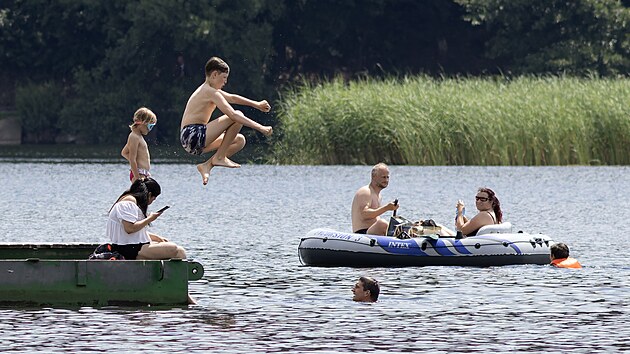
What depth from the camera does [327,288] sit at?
22.3m

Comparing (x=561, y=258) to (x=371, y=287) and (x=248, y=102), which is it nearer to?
(x=371, y=287)

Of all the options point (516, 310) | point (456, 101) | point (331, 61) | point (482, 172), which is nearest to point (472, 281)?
point (516, 310)

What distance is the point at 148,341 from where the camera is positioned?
56.9 feet

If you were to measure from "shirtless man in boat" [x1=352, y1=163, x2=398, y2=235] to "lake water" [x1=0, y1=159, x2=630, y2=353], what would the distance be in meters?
0.71

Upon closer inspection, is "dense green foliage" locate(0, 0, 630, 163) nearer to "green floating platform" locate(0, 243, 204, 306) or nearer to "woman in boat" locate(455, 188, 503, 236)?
"woman in boat" locate(455, 188, 503, 236)

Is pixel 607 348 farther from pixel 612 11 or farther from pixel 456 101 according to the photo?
pixel 612 11

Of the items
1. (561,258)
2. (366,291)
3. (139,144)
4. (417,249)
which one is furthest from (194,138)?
(561,258)

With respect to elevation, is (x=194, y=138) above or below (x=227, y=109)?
below

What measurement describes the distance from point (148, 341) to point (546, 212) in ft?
67.0

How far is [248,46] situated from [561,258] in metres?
49.3

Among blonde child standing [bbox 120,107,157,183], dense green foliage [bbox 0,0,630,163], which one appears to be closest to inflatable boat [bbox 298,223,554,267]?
blonde child standing [bbox 120,107,157,183]

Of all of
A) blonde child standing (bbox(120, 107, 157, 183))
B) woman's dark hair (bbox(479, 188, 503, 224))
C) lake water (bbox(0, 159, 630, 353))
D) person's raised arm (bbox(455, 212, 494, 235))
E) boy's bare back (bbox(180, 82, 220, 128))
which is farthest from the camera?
person's raised arm (bbox(455, 212, 494, 235))

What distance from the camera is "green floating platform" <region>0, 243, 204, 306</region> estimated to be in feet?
64.1

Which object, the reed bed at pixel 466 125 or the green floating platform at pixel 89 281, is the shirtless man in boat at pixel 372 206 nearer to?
the green floating platform at pixel 89 281
